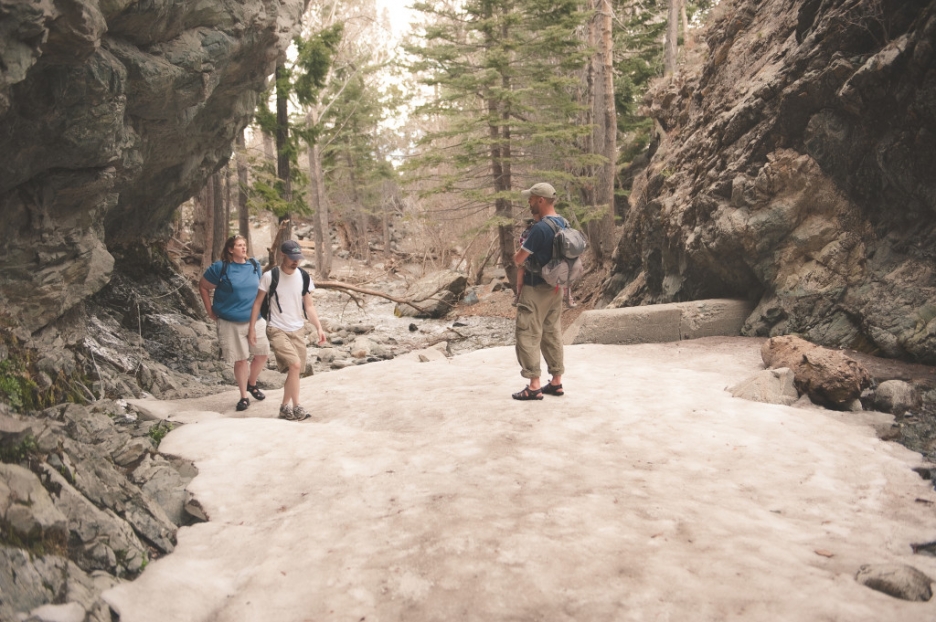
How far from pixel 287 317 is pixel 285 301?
17cm

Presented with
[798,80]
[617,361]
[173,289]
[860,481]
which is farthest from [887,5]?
[173,289]

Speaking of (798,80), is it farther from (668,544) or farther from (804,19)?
(668,544)

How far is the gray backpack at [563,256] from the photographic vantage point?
236 inches

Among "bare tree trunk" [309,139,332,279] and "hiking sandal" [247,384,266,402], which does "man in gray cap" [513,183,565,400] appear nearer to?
"hiking sandal" [247,384,266,402]

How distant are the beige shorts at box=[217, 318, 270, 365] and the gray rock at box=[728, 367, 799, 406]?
5.23 metres

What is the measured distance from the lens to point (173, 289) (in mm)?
11211

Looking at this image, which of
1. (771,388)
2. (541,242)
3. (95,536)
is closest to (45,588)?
(95,536)

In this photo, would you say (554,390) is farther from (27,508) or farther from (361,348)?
(361,348)

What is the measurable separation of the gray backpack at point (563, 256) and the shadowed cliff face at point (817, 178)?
4.35 meters

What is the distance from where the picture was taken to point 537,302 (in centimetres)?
631

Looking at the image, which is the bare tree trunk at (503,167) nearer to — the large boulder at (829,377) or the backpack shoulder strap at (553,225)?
the backpack shoulder strap at (553,225)

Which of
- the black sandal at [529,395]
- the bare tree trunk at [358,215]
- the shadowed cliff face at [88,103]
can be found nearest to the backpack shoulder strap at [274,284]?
the shadowed cliff face at [88,103]

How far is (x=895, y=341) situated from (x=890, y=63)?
11.2ft

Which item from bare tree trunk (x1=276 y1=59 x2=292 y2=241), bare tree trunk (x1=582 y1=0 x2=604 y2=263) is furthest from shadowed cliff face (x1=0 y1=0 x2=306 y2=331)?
bare tree trunk (x1=582 y1=0 x2=604 y2=263)
